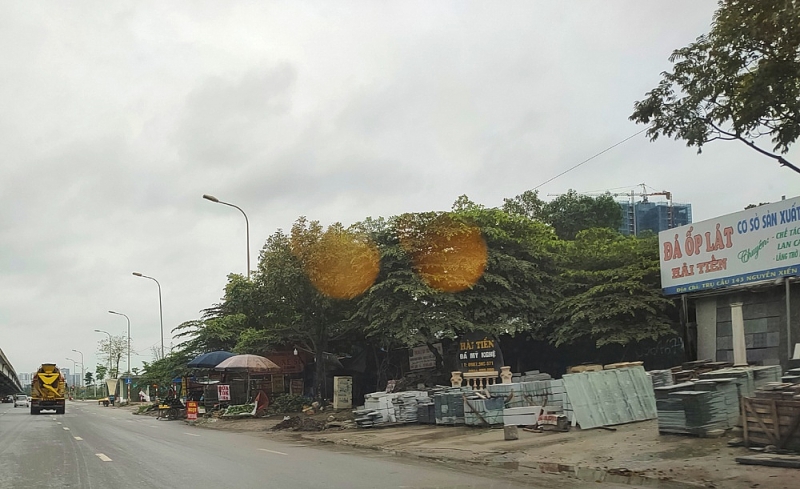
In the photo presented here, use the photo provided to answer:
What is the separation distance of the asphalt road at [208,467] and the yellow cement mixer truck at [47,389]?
2730 cm

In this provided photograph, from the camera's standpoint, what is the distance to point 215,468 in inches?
515

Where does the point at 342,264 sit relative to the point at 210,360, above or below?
above

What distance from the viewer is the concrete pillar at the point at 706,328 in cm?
1998

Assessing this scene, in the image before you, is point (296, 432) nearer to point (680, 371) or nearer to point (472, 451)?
point (472, 451)

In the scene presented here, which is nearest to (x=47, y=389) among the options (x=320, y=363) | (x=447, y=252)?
(x=320, y=363)

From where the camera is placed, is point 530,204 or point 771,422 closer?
point 771,422

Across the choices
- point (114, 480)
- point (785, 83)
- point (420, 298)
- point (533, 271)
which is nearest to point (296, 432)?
point (420, 298)

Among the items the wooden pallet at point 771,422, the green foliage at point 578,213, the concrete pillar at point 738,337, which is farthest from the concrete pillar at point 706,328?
the green foliage at point 578,213

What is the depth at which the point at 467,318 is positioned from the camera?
26266 millimetres

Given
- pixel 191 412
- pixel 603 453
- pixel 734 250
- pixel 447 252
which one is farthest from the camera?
pixel 191 412

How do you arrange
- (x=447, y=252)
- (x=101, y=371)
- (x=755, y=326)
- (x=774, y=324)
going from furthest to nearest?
(x=101, y=371), (x=447, y=252), (x=755, y=326), (x=774, y=324)

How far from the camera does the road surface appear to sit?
36.1 ft

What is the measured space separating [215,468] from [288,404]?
19361 mm

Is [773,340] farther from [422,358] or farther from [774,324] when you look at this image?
[422,358]
